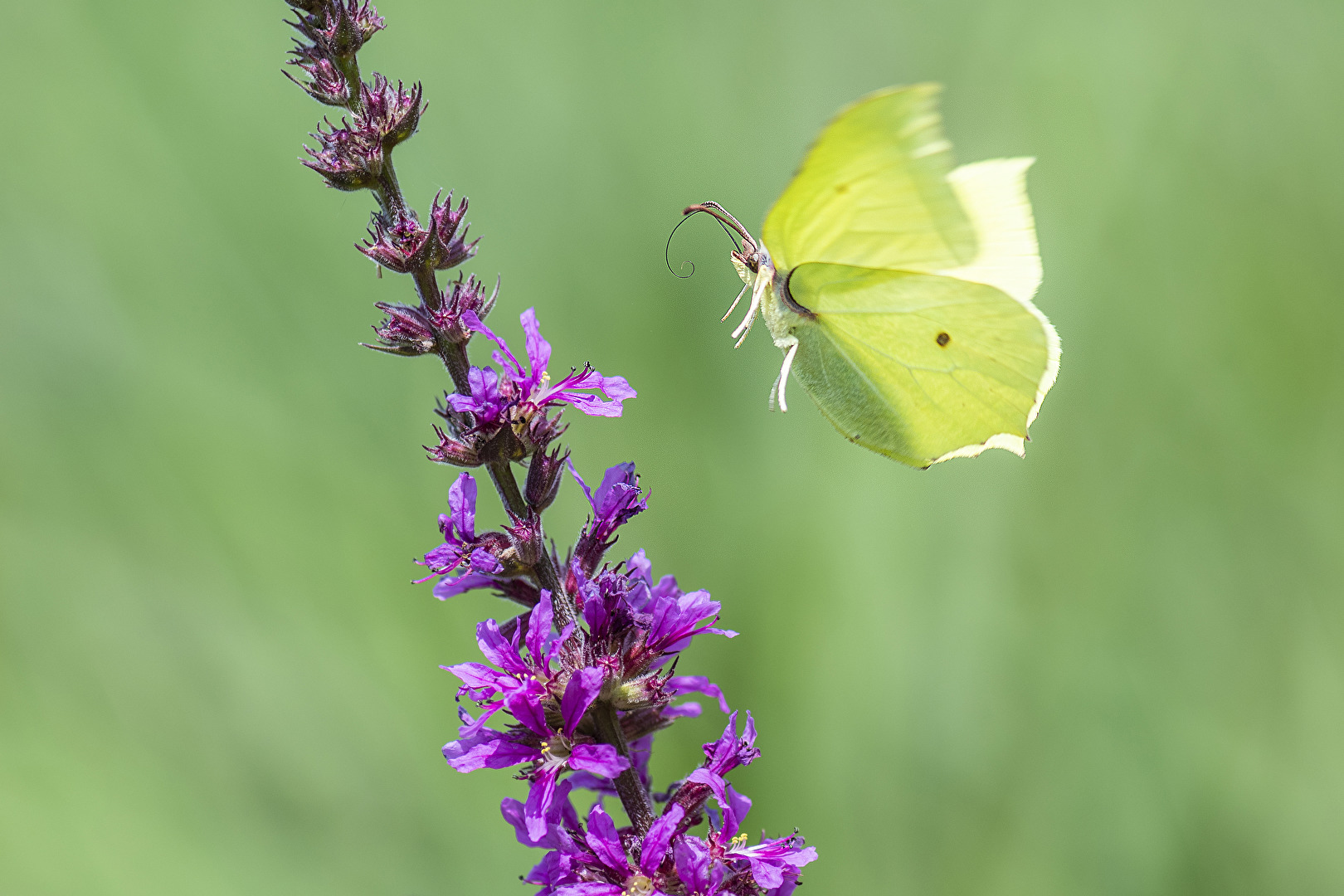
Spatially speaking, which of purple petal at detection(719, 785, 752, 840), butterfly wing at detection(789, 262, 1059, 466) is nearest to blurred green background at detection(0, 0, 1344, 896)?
butterfly wing at detection(789, 262, 1059, 466)

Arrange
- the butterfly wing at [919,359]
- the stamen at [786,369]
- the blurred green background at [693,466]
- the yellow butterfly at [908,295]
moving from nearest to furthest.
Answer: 1. the yellow butterfly at [908,295]
2. the stamen at [786,369]
3. the butterfly wing at [919,359]
4. the blurred green background at [693,466]

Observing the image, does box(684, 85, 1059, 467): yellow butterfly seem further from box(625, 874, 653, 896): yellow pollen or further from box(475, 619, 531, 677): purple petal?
box(625, 874, 653, 896): yellow pollen

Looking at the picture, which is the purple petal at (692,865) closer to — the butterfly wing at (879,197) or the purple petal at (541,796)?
the purple petal at (541,796)

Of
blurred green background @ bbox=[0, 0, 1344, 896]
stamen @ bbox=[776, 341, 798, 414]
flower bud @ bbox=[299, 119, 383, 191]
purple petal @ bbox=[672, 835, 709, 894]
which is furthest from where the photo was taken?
blurred green background @ bbox=[0, 0, 1344, 896]

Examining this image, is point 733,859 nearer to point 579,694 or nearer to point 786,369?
point 579,694

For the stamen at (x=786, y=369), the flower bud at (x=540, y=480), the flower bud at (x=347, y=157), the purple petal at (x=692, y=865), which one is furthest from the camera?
the stamen at (x=786, y=369)

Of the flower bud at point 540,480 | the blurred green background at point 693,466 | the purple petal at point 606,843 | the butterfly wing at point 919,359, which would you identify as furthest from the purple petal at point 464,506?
the blurred green background at point 693,466

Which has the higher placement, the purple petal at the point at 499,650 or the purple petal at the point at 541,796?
the purple petal at the point at 499,650

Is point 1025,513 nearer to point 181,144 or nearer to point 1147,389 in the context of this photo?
point 1147,389
